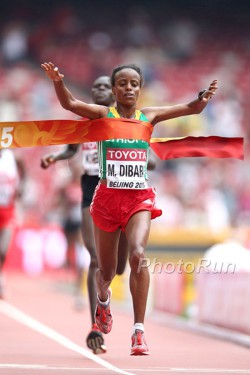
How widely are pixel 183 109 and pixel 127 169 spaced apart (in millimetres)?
652

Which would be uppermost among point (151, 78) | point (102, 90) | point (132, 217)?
point (151, 78)

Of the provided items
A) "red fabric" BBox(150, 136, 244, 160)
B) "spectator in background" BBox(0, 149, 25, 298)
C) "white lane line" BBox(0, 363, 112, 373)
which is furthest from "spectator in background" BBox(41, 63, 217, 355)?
"spectator in background" BBox(0, 149, 25, 298)

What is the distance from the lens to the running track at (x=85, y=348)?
795 cm

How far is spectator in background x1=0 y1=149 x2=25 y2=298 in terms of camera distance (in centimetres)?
1204

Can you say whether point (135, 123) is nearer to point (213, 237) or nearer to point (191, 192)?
point (213, 237)

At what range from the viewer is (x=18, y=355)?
28.9 ft

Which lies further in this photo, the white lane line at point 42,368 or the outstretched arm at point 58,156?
the outstretched arm at point 58,156

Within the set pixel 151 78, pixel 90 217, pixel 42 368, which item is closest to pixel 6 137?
pixel 90 217

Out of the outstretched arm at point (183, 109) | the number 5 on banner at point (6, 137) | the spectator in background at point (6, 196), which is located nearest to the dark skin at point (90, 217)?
the number 5 on banner at point (6, 137)

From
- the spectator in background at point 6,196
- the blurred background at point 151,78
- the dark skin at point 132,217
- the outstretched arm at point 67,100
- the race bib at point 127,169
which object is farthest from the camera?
the blurred background at point 151,78

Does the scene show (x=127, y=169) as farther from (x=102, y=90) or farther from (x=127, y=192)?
(x=102, y=90)

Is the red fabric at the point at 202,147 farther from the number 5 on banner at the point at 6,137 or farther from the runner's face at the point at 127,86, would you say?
the number 5 on banner at the point at 6,137

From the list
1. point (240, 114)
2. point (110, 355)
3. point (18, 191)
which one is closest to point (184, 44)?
point (240, 114)

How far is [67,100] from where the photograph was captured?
739 centimetres
